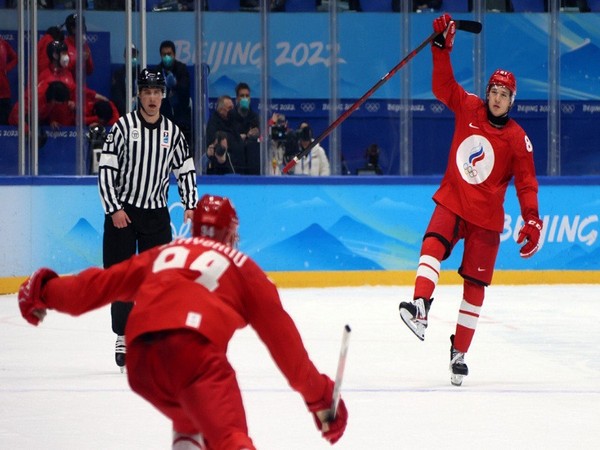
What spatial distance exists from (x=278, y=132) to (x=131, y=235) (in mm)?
4424

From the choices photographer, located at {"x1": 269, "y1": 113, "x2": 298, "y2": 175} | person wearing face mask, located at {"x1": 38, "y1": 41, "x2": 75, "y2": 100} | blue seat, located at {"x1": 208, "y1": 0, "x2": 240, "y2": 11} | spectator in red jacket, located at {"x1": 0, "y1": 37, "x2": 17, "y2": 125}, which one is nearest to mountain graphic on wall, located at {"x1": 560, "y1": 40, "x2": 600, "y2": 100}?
photographer, located at {"x1": 269, "y1": 113, "x2": 298, "y2": 175}

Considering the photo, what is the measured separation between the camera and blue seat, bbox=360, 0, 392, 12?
35.1 feet

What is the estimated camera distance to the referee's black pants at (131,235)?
598cm

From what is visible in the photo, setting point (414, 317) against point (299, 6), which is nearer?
point (414, 317)

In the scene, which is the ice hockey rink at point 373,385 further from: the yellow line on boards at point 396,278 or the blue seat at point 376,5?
the blue seat at point 376,5

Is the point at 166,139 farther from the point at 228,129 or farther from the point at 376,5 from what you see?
the point at 376,5

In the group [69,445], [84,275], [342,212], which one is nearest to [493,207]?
[69,445]

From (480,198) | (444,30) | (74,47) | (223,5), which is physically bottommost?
(480,198)

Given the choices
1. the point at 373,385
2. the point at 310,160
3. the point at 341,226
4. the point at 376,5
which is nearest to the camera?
the point at 373,385

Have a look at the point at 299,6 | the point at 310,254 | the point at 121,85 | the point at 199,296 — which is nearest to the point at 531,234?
the point at 199,296

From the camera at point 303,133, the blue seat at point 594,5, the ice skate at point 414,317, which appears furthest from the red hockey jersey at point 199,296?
the blue seat at point 594,5

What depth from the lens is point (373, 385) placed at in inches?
219

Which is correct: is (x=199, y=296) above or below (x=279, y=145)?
below

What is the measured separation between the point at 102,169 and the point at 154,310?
319cm
